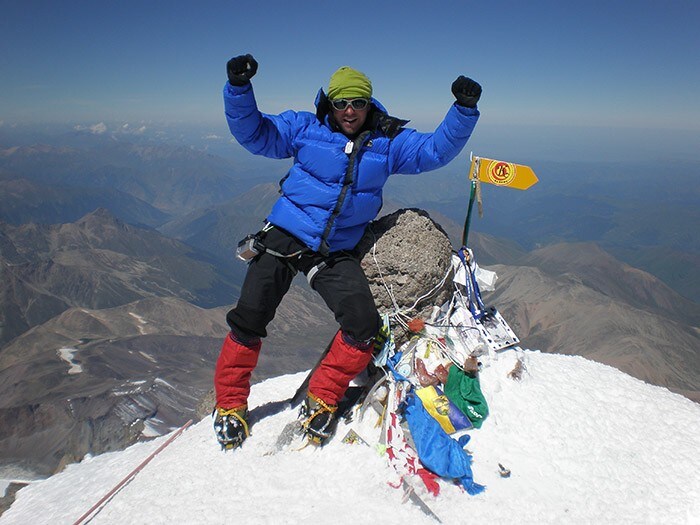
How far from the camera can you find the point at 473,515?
533cm

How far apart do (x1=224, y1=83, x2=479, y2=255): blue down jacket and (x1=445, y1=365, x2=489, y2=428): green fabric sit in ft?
10.1

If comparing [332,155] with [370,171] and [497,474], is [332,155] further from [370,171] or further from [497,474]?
[497,474]

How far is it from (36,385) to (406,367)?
12531 cm

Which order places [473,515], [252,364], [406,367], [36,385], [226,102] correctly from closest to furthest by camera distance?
[473,515]
[226,102]
[252,364]
[406,367]
[36,385]

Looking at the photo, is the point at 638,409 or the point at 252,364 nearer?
the point at 252,364

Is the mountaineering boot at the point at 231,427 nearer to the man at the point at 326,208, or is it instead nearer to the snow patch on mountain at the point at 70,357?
the man at the point at 326,208

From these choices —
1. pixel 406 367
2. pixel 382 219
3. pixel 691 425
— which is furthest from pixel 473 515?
pixel 382 219

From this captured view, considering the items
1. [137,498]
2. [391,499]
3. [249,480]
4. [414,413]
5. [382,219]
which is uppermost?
[382,219]

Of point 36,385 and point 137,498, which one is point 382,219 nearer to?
point 137,498

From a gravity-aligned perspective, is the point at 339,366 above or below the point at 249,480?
above

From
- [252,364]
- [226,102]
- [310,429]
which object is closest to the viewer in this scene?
[226,102]

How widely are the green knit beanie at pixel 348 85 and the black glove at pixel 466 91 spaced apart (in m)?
1.34

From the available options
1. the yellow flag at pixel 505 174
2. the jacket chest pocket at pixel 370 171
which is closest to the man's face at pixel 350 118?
the jacket chest pocket at pixel 370 171

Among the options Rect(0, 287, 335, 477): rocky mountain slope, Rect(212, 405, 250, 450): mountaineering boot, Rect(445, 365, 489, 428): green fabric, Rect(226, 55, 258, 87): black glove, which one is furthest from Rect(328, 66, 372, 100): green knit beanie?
Rect(0, 287, 335, 477): rocky mountain slope
